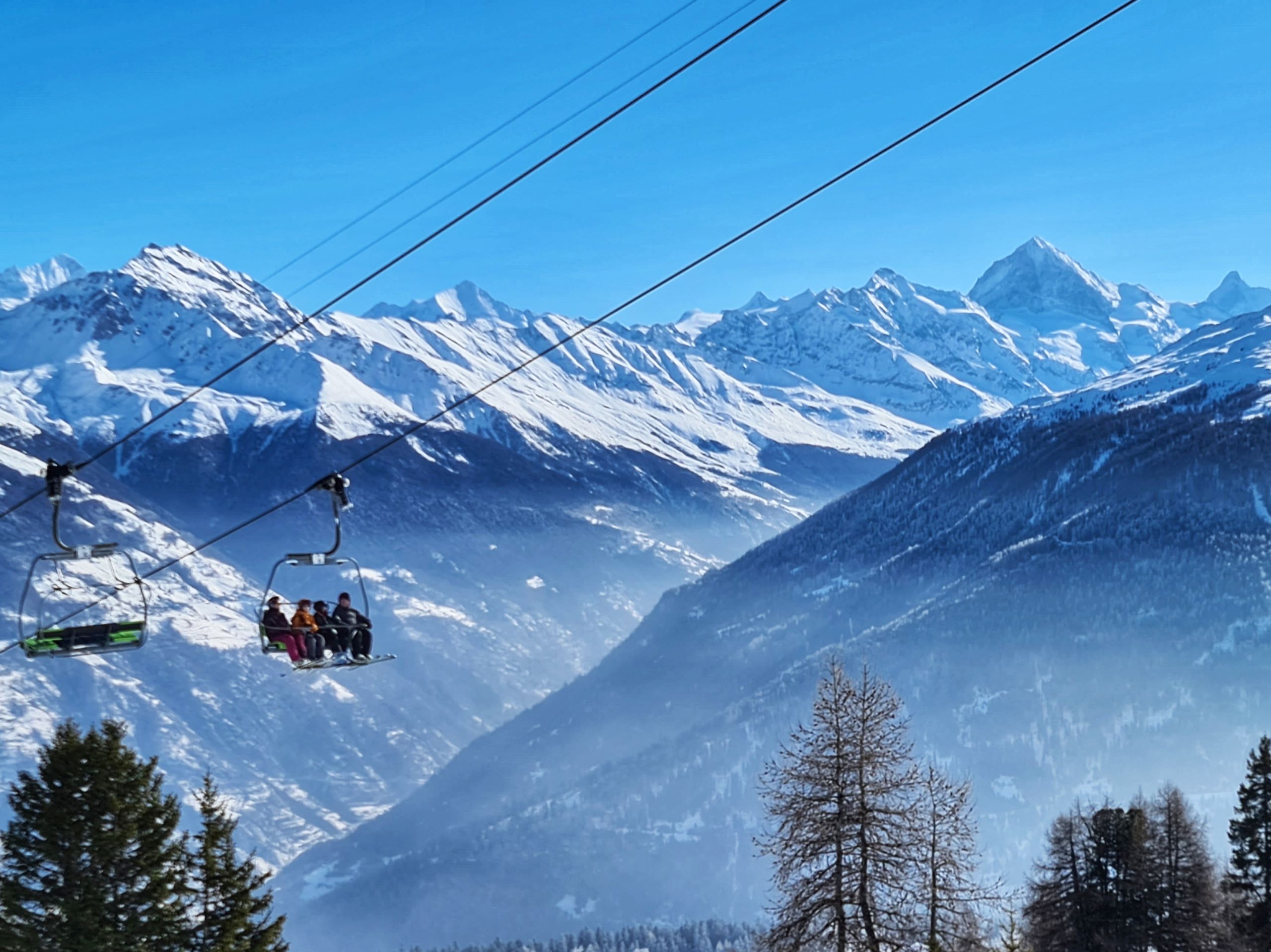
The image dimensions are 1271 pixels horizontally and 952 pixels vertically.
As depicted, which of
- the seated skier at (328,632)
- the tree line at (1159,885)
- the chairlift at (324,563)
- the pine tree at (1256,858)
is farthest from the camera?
the tree line at (1159,885)

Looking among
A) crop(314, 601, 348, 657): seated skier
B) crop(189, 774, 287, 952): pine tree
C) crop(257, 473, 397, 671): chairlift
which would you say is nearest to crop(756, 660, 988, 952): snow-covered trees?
crop(257, 473, 397, 671): chairlift

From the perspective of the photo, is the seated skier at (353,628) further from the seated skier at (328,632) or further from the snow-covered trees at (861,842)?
the snow-covered trees at (861,842)

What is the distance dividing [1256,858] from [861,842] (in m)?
27.5

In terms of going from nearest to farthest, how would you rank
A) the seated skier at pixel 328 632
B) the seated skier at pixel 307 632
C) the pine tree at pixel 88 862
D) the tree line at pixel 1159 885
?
the seated skier at pixel 307 632, the pine tree at pixel 88 862, the seated skier at pixel 328 632, the tree line at pixel 1159 885

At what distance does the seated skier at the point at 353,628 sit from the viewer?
26094 millimetres

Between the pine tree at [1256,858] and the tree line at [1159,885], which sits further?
the tree line at [1159,885]

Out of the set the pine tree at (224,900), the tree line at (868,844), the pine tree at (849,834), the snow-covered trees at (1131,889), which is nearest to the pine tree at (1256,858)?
the snow-covered trees at (1131,889)

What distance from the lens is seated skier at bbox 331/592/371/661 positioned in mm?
26094

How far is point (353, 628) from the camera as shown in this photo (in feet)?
86.1

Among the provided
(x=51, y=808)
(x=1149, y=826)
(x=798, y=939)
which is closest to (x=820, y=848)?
(x=798, y=939)

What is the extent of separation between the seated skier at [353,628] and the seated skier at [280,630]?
861 mm

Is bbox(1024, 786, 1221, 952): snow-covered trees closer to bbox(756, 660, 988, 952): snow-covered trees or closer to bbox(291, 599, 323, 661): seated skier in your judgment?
bbox(756, 660, 988, 952): snow-covered trees

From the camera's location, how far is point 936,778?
79.9 feet

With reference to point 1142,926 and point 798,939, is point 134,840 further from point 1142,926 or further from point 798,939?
point 1142,926
